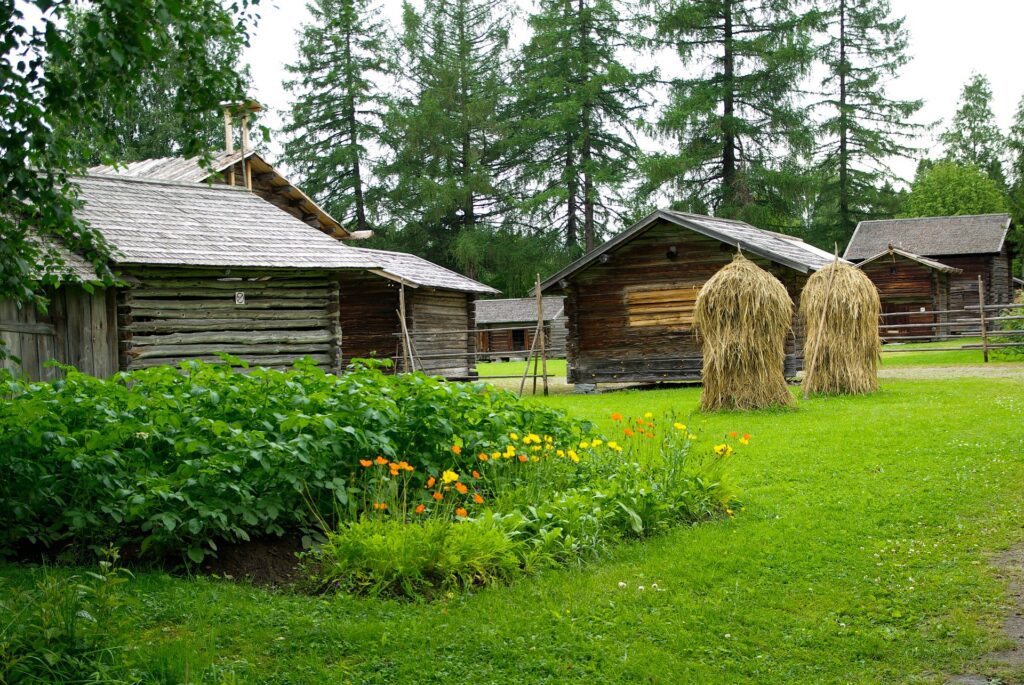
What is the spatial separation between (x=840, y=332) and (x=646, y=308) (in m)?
5.96

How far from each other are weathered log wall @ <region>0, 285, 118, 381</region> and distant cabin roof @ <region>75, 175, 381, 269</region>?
1021 mm

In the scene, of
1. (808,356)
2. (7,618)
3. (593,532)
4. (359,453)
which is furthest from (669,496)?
(808,356)

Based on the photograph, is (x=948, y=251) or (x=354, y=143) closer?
(x=948, y=251)

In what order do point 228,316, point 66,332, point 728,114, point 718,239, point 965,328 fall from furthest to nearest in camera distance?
point 728,114, point 965,328, point 718,239, point 228,316, point 66,332

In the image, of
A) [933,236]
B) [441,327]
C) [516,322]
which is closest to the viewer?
[441,327]

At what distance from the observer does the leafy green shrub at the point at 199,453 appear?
5516mm

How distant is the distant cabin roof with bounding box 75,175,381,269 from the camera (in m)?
15.7

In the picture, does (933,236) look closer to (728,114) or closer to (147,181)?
(728,114)

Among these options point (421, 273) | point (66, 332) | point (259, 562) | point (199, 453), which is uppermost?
point (421, 273)

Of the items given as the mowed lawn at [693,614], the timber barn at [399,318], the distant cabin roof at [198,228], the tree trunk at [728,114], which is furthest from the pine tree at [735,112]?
the mowed lawn at [693,614]

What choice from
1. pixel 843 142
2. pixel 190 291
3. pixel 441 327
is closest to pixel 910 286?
pixel 843 142

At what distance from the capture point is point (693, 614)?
5.06 meters

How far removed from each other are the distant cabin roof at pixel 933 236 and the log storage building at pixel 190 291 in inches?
1164

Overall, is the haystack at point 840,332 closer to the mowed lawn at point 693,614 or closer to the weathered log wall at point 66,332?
the mowed lawn at point 693,614
